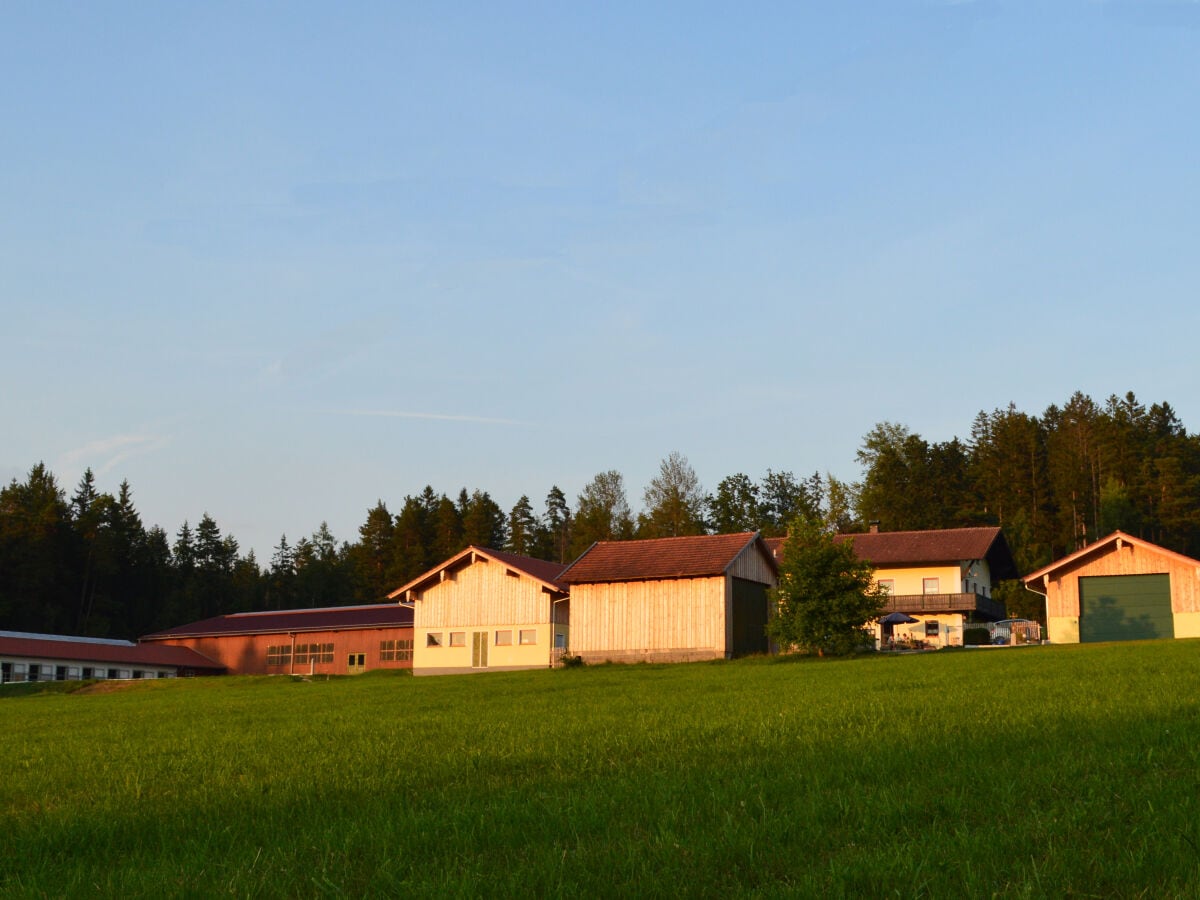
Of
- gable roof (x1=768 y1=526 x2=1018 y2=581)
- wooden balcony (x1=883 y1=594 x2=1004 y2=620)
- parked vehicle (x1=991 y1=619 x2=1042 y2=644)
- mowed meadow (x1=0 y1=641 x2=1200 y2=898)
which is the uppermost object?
gable roof (x1=768 y1=526 x2=1018 y2=581)

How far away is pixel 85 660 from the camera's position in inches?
2864

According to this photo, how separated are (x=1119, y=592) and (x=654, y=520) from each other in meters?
52.1

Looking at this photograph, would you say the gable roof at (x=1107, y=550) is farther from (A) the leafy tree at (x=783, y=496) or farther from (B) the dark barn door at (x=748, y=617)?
(A) the leafy tree at (x=783, y=496)

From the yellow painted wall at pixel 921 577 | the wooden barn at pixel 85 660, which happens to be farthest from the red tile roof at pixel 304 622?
the yellow painted wall at pixel 921 577

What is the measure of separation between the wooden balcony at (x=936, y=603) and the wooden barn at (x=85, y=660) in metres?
47.0

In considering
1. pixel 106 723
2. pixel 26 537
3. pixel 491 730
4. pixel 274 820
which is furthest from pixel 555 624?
pixel 26 537

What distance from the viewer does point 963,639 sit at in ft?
206

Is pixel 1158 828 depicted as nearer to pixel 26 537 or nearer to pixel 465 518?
pixel 26 537

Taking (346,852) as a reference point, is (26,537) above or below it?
above

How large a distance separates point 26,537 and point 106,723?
289 ft

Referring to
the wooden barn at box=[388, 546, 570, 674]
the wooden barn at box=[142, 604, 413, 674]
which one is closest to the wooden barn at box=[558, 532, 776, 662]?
the wooden barn at box=[388, 546, 570, 674]

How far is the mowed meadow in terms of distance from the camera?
5613mm

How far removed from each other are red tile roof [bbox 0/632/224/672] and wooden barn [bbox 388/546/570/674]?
27.6 meters

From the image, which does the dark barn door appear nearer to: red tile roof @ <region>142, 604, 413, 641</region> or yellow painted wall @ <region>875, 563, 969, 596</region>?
yellow painted wall @ <region>875, 563, 969, 596</region>
